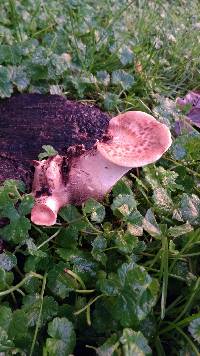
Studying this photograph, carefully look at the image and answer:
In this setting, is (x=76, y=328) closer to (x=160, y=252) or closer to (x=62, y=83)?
(x=160, y=252)

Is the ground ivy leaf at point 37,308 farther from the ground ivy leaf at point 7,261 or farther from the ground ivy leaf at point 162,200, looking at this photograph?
the ground ivy leaf at point 162,200

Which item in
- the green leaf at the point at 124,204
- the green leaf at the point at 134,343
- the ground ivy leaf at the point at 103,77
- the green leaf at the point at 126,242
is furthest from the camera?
the ground ivy leaf at the point at 103,77

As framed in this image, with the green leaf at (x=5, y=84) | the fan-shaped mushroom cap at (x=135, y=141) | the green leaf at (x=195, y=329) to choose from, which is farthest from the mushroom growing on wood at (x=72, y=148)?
the green leaf at (x=195, y=329)

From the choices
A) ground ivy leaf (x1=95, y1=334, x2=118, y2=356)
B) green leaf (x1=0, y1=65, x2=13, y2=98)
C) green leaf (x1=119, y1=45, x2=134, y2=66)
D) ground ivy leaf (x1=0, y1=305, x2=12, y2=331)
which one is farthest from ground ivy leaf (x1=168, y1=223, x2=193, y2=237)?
green leaf (x1=119, y1=45, x2=134, y2=66)

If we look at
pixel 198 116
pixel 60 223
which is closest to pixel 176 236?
pixel 60 223

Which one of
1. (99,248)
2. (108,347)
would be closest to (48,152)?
(99,248)

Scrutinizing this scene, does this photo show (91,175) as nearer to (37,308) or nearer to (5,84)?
(37,308)
